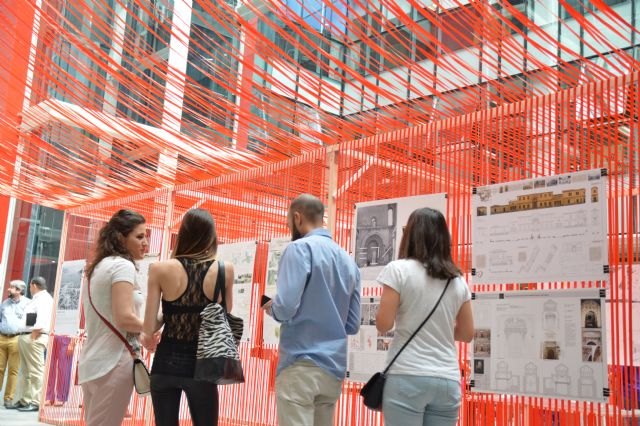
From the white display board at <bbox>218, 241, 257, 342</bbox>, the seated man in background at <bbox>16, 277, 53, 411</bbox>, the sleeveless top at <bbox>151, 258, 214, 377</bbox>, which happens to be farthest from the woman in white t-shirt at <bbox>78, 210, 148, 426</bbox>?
the seated man in background at <bbox>16, 277, 53, 411</bbox>

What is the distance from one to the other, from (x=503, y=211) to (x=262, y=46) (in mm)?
2001

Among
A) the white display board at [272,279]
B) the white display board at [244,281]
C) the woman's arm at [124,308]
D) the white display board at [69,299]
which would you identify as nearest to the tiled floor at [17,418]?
the white display board at [69,299]

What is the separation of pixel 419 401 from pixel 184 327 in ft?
3.00

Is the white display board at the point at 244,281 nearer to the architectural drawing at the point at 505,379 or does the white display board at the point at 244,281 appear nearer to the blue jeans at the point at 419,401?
the architectural drawing at the point at 505,379

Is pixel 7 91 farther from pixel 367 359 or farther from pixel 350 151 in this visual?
pixel 367 359

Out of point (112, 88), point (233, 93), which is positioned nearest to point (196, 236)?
point (112, 88)

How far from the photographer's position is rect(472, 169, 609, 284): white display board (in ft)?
11.1

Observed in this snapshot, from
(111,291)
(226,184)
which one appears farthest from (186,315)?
(226,184)

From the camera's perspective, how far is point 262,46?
490 cm

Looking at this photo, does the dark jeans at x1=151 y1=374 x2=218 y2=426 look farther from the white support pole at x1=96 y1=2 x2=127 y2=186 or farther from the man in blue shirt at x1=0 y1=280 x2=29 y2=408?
the man in blue shirt at x1=0 y1=280 x2=29 y2=408

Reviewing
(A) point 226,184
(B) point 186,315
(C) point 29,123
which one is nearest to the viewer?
(B) point 186,315

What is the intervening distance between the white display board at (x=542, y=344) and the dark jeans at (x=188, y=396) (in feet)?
4.95

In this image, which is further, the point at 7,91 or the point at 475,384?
the point at 7,91

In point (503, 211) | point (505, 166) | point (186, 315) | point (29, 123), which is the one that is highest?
point (29, 123)
